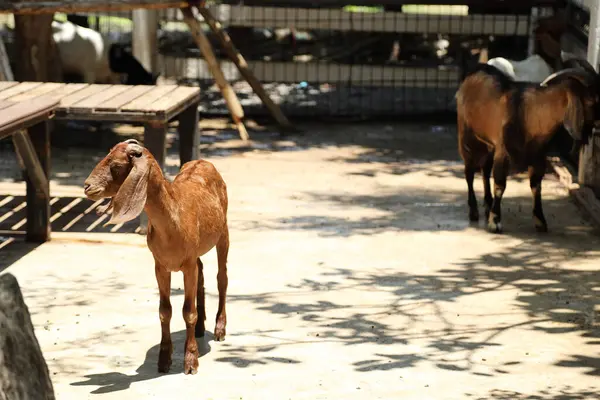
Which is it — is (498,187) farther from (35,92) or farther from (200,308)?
(35,92)

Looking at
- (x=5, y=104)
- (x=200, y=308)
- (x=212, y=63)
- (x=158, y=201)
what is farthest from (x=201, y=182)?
(x=212, y=63)

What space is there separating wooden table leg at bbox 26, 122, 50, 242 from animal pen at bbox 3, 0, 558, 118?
6.55 metres

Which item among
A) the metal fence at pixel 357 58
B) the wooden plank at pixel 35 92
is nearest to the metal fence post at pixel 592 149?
the metal fence at pixel 357 58

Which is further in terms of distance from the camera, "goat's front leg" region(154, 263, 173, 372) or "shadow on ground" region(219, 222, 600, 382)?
"shadow on ground" region(219, 222, 600, 382)

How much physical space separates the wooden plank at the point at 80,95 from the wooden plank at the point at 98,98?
0.05 metres

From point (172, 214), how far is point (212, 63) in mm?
8280

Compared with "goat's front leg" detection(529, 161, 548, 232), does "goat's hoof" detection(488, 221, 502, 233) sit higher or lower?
lower

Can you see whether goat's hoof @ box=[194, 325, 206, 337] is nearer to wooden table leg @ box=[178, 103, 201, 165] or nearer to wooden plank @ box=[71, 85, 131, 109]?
wooden plank @ box=[71, 85, 131, 109]

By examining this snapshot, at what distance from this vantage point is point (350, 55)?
1873 cm

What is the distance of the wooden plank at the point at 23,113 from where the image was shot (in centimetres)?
887

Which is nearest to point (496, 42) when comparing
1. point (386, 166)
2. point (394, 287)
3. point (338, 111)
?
point (338, 111)

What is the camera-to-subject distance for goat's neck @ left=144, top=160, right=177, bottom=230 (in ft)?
21.8

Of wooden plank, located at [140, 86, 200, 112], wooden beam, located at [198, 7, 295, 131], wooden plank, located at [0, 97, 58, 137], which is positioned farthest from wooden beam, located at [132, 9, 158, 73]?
wooden plank, located at [0, 97, 58, 137]

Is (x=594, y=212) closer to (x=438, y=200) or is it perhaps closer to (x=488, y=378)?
(x=438, y=200)
